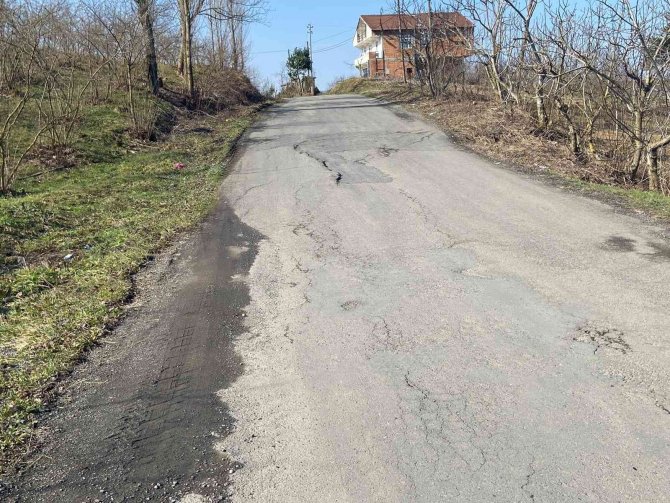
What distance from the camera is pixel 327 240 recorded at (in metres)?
6.93

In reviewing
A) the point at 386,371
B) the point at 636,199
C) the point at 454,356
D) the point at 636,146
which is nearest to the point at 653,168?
the point at 636,146

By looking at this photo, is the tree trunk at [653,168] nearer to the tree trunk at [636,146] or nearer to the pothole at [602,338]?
the tree trunk at [636,146]

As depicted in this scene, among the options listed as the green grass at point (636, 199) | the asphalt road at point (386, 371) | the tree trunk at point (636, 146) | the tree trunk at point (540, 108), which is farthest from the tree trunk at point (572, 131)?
the asphalt road at point (386, 371)

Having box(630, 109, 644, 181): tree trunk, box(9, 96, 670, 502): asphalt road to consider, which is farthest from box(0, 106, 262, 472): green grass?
box(630, 109, 644, 181): tree trunk

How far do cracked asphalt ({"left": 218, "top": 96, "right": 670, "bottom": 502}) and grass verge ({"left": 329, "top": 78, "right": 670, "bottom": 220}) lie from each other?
111cm

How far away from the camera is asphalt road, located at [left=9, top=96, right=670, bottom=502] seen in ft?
9.45

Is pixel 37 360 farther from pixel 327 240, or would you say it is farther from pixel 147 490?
pixel 327 240

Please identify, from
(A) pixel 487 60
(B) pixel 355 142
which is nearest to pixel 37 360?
(B) pixel 355 142

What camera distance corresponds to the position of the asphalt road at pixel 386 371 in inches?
113

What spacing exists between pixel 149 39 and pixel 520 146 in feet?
36.4

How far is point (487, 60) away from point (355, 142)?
20.4ft

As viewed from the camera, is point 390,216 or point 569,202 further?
point 569,202

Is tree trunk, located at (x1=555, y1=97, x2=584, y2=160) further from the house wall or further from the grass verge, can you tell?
the house wall

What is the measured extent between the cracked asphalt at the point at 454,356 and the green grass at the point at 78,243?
4.23ft
